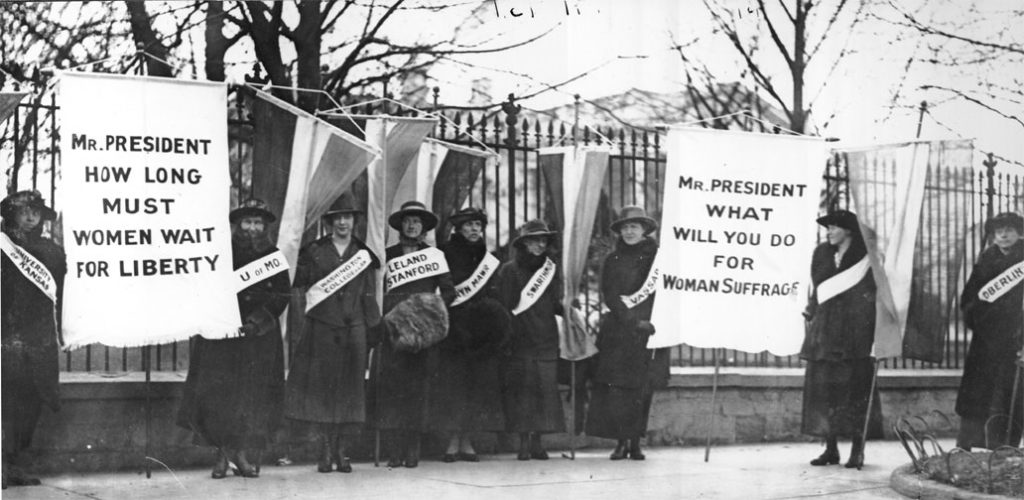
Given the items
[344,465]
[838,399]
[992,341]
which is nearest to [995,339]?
[992,341]

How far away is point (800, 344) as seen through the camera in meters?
9.59

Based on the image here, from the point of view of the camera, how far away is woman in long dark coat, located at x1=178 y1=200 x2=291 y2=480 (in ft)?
27.1

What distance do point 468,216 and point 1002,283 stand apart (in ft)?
14.4

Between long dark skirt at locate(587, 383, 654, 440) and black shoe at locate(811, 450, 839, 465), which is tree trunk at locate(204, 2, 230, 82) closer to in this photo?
long dark skirt at locate(587, 383, 654, 440)

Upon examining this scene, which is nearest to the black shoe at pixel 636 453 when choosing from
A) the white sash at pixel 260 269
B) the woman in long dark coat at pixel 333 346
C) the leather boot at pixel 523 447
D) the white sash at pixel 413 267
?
the leather boot at pixel 523 447

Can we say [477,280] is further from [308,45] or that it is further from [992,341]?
[992,341]

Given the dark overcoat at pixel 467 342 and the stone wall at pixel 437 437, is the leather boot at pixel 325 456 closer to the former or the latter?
the stone wall at pixel 437 437

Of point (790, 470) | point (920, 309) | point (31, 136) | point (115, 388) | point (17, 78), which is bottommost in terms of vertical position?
point (790, 470)

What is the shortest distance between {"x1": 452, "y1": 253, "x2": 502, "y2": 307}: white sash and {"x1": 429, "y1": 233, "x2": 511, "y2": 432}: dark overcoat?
0.03 meters

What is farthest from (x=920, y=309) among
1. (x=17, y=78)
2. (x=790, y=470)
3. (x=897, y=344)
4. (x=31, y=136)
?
(x=17, y=78)

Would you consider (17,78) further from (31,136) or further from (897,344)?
(897,344)

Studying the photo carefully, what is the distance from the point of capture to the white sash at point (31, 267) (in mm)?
7680

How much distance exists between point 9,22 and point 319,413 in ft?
15.5

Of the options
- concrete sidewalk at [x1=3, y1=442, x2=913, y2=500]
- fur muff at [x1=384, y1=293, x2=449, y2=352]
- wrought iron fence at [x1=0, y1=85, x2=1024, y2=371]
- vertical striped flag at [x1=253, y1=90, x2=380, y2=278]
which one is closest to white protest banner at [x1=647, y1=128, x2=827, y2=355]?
wrought iron fence at [x1=0, y1=85, x2=1024, y2=371]
